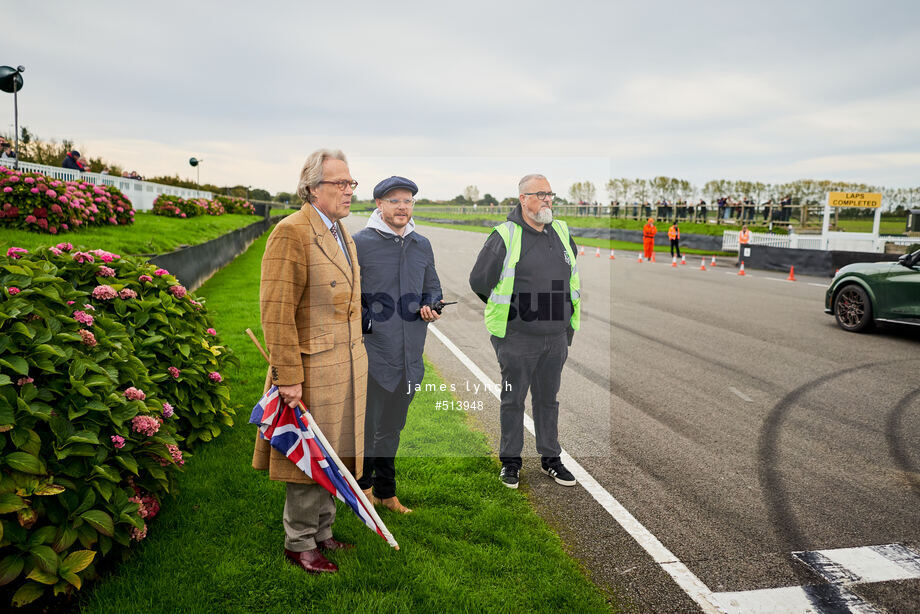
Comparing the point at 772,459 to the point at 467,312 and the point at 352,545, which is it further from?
the point at 467,312

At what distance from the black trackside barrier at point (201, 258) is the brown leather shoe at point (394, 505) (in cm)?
590

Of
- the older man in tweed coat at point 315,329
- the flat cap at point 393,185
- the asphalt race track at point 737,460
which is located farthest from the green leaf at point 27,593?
the asphalt race track at point 737,460

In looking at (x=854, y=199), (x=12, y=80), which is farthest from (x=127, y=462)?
(x=854, y=199)

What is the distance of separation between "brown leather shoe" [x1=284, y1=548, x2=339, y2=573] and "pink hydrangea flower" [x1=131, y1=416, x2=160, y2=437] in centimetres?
98

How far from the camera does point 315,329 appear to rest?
2.96 metres

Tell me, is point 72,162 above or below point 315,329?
above

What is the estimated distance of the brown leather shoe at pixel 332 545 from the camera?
3.28 metres

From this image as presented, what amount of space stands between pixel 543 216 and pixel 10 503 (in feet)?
10.7

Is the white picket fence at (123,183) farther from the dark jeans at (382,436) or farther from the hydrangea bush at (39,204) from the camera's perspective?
the dark jeans at (382,436)

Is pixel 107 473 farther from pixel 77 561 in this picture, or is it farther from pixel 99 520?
pixel 77 561

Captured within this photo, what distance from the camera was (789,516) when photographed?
3.90 meters

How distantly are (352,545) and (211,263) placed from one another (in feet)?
40.2

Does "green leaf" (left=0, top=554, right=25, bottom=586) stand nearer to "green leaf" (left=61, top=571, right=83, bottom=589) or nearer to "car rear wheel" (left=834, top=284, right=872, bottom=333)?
"green leaf" (left=61, top=571, right=83, bottom=589)

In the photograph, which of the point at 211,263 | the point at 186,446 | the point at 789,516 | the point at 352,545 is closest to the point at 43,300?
the point at 186,446
